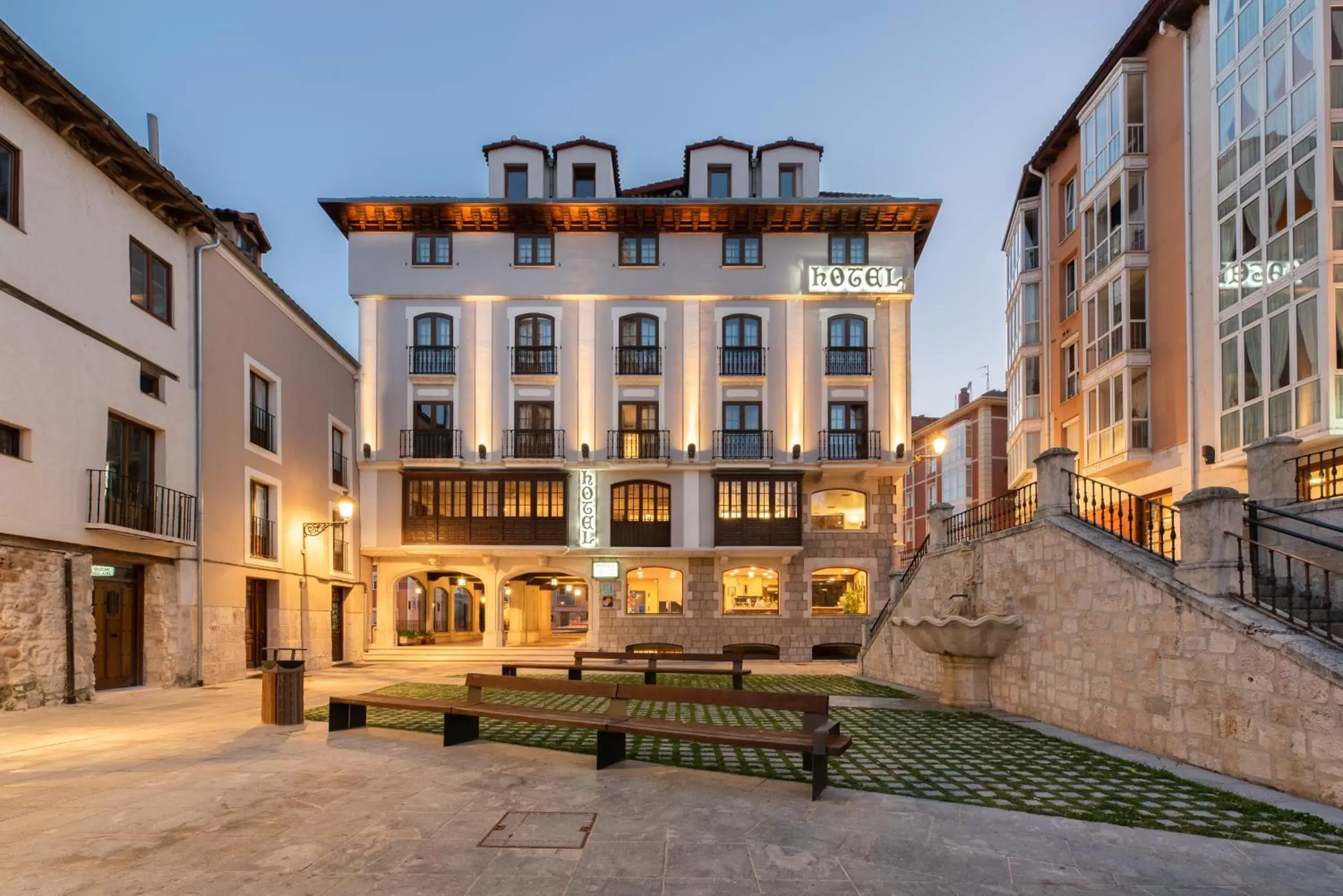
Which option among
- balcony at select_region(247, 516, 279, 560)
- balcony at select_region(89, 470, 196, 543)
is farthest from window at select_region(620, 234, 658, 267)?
balcony at select_region(89, 470, 196, 543)

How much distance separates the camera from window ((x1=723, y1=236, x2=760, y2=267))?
28203 millimetres

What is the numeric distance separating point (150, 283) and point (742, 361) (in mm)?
17006

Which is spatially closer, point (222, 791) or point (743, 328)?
point (222, 791)

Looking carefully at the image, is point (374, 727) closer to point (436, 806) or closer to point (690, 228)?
point (436, 806)

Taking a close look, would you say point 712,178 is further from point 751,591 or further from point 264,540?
point 264,540

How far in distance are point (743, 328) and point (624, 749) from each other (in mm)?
21412

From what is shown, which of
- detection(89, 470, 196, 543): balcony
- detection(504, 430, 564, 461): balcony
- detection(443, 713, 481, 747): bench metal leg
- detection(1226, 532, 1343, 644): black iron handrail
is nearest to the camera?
detection(1226, 532, 1343, 644): black iron handrail

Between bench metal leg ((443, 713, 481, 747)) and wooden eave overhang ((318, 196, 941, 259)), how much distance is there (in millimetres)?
21166

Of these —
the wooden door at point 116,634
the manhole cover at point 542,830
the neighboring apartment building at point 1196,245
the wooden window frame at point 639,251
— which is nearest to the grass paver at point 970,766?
the manhole cover at point 542,830

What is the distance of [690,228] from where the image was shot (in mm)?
28234

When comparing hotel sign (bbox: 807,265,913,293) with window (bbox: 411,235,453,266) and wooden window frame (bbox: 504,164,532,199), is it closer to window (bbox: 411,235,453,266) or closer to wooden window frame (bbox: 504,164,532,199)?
wooden window frame (bbox: 504,164,532,199)

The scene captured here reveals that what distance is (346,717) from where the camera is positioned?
10117 millimetres

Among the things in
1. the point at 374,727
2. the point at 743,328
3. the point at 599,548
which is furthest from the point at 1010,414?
the point at 374,727

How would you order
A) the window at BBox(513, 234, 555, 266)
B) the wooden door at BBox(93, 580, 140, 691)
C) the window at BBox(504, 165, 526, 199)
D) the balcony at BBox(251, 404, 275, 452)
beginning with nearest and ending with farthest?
the wooden door at BBox(93, 580, 140, 691), the balcony at BBox(251, 404, 275, 452), the window at BBox(513, 234, 555, 266), the window at BBox(504, 165, 526, 199)
